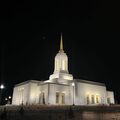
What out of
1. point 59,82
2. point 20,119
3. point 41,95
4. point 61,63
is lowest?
point 20,119

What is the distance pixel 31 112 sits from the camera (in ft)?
84.6

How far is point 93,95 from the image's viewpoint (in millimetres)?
52281

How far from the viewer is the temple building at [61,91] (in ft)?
153

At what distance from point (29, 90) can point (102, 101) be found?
66.0 feet

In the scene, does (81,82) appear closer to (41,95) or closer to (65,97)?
(65,97)

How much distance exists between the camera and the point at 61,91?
156 ft

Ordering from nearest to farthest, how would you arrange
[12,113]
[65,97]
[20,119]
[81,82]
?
[20,119]
[12,113]
[65,97]
[81,82]

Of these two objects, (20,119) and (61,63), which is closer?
(20,119)

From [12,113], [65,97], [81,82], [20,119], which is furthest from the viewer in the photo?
[81,82]

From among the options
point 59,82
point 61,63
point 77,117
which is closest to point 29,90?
point 59,82

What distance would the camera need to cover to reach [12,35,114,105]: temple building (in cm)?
4666

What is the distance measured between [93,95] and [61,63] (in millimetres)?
12487

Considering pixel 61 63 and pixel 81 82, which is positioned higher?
pixel 61 63

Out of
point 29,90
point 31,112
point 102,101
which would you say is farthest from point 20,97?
point 31,112
